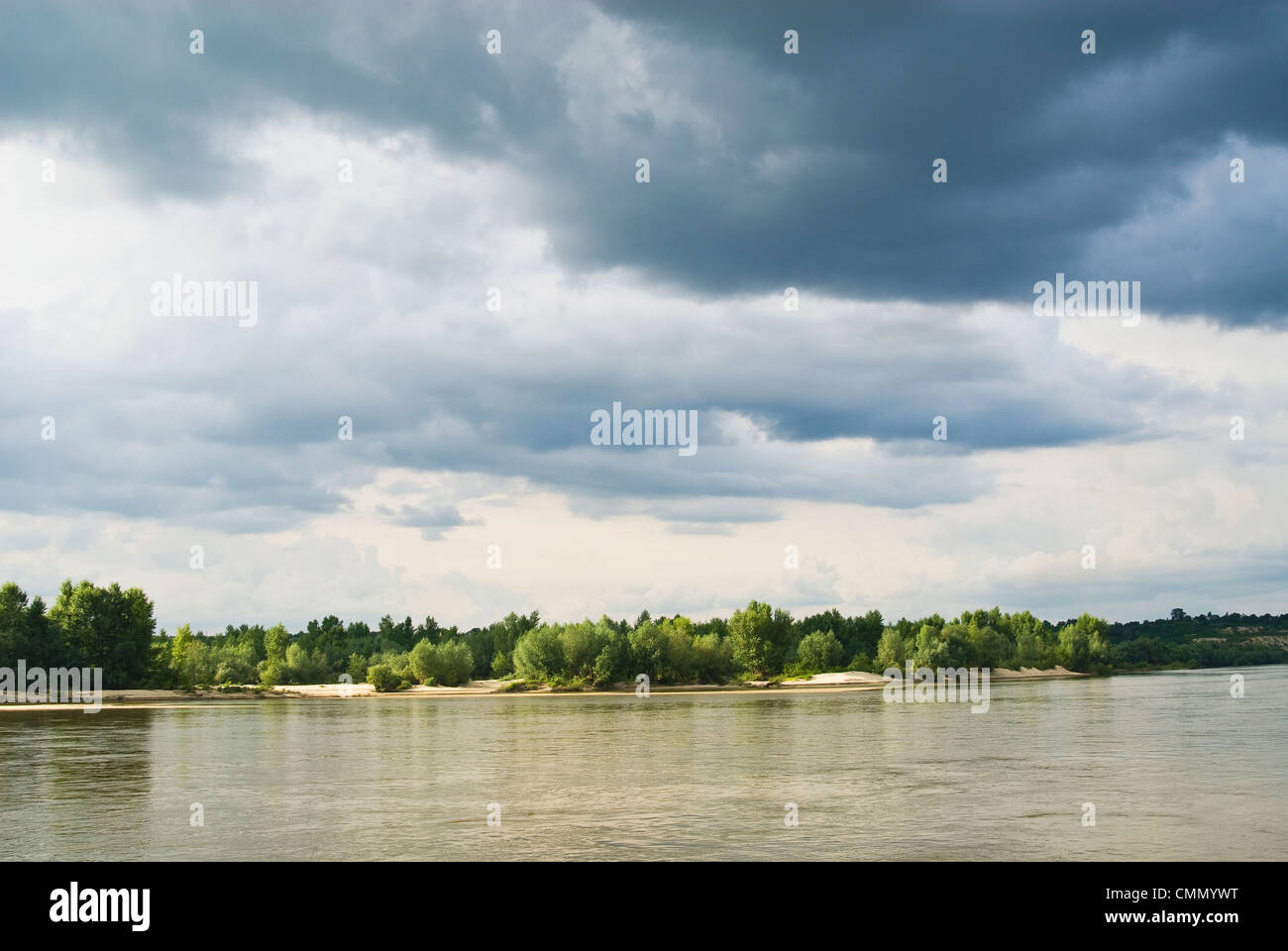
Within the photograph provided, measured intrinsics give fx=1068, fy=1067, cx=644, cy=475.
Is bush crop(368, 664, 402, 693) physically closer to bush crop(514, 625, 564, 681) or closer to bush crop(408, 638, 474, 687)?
bush crop(408, 638, 474, 687)

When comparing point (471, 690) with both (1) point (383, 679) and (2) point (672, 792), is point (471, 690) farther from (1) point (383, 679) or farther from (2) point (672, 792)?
(2) point (672, 792)

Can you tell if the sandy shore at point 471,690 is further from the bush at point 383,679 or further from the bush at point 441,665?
the bush at point 441,665

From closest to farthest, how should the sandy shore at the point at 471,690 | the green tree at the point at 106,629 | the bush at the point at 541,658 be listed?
the green tree at the point at 106,629, the sandy shore at the point at 471,690, the bush at the point at 541,658

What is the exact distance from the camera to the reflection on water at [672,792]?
25812 mm

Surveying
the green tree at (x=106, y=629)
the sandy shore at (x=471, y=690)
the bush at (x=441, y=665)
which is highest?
the green tree at (x=106, y=629)

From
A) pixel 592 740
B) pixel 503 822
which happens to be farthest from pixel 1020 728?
pixel 503 822

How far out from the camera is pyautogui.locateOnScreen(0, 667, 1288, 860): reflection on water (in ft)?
84.7

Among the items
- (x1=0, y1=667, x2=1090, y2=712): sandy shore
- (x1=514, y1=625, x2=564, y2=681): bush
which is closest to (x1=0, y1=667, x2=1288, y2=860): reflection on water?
(x1=0, y1=667, x2=1090, y2=712): sandy shore

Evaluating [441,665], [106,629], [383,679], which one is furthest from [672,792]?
[383,679]

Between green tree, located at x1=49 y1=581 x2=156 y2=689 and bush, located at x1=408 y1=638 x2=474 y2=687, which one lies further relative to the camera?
bush, located at x1=408 y1=638 x2=474 y2=687

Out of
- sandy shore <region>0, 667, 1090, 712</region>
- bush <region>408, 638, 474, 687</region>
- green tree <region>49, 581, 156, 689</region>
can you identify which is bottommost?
sandy shore <region>0, 667, 1090, 712</region>

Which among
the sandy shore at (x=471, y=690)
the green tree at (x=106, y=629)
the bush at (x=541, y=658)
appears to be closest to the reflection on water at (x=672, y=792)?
the green tree at (x=106, y=629)
